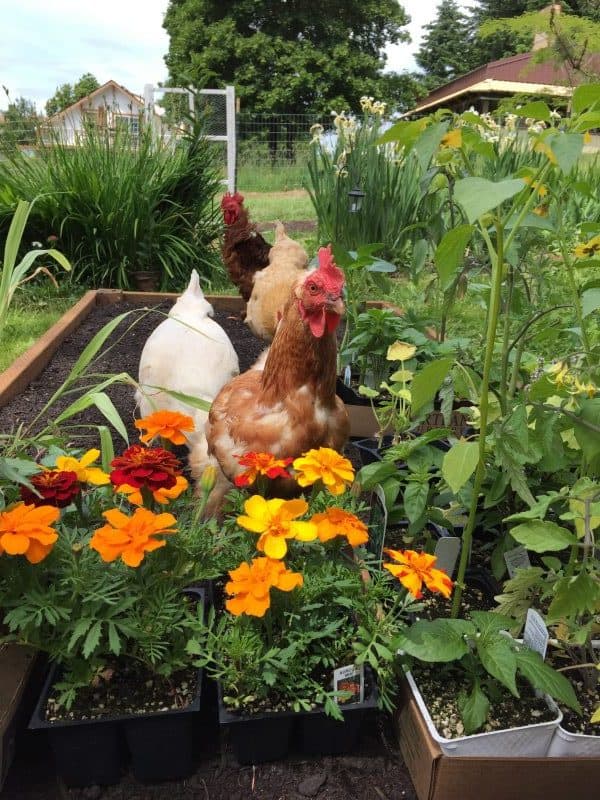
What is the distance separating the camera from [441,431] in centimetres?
150

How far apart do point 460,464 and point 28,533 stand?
2.67 ft

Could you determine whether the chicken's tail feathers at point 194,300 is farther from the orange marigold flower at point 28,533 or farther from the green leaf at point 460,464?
the green leaf at point 460,464

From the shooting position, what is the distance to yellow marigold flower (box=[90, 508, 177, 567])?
40.6 inches

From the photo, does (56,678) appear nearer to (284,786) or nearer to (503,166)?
(284,786)

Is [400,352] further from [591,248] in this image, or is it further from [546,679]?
[546,679]

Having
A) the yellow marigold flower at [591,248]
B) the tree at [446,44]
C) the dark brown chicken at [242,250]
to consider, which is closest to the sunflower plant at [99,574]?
the yellow marigold flower at [591,248]

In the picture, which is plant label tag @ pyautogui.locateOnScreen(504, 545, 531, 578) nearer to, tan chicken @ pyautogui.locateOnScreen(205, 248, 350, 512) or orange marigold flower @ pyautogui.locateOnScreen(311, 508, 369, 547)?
orange marigold flower @ pyautogui.locateOnScreen(311, 508, 369, 547)

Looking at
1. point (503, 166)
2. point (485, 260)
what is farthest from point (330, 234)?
point (485, 260)

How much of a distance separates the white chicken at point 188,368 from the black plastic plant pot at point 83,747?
1.05 metres

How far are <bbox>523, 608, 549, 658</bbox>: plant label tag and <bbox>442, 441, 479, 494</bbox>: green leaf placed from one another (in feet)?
1.25

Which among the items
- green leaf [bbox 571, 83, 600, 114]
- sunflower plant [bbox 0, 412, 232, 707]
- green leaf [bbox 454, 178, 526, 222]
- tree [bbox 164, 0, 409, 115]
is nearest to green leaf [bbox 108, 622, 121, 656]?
sunflower plant [bbox 0, 412, 232, 707]

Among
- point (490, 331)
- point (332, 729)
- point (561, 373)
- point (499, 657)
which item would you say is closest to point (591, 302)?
point (561, 373)

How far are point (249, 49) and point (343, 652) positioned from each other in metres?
27.6

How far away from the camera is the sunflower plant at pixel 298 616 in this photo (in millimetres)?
1113
